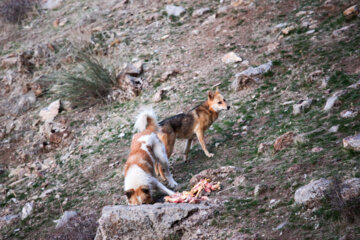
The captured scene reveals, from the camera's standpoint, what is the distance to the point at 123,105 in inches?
478

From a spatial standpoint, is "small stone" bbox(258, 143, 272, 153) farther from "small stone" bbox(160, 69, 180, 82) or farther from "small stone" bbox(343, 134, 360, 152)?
"small stone" bbox(160, 69, 180, 82)

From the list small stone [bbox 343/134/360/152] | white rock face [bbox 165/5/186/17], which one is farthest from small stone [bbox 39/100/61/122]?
small stone [bbox 343/134/360/152]

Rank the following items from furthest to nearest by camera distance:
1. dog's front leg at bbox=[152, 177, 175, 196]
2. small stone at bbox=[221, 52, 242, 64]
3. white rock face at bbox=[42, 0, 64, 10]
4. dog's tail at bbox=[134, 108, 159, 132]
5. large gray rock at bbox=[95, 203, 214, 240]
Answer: white rock face at bbox=[42, 0, 64, 10] < small stone at bbox=[221, 52, 242, 64] < dog's tail at bbox=[134, 108, 159, 132] < dog's front leg at bbox=[152, 177, 175, 196] < large gray rock at bbox=[95, 203, 214, 240]

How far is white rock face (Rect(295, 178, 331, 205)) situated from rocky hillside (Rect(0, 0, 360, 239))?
0.06 ft

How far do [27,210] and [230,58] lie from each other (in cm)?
673

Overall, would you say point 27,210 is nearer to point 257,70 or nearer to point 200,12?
point 257,70

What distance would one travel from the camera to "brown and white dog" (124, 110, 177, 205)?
6.65 meters

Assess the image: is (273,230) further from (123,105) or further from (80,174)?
(123,105)

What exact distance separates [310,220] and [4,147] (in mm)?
10144

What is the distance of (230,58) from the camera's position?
12094 millimetres

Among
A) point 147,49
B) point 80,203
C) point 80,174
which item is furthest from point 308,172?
point 147,49

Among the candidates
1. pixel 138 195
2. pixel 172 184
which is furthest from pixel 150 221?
pixel 172 184

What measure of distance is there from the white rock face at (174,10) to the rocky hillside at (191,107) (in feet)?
0.14

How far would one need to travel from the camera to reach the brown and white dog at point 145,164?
21.8 ft
